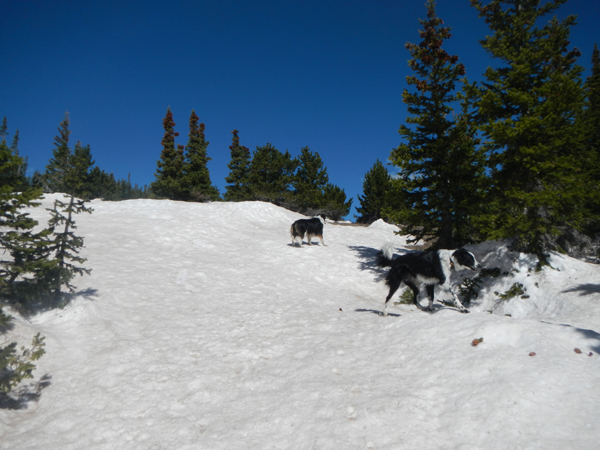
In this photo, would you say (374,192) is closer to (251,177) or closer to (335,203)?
(335,203)

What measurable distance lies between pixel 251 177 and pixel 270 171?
3.01 meters

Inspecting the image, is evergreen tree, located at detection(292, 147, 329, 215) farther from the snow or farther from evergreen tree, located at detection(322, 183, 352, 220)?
the snow

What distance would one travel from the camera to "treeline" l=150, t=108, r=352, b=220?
37719mm

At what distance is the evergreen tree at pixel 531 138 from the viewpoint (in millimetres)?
10359

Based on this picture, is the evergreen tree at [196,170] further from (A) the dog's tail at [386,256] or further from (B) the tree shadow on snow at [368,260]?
(A) the dog's tail at [386,256]

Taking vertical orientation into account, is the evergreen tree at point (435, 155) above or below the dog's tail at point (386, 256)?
above

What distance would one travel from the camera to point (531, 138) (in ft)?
35.8

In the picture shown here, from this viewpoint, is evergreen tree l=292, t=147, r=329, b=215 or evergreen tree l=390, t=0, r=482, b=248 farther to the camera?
evergreen tree l=292, t=147, r=329, b=215

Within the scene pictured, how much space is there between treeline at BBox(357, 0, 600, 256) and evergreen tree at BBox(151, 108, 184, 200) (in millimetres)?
37246

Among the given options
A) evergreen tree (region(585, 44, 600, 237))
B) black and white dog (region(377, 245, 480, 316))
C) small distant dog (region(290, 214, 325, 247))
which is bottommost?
black and white dog (region(377, 245, 480, 316))

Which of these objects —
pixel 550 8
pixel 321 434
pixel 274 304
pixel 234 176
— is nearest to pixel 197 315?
pixel 274 304

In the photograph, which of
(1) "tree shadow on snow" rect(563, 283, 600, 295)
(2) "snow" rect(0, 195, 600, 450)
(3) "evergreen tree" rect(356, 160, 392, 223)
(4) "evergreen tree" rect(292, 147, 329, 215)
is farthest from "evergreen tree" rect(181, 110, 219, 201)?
(1) "tree shadow on snow" rect(563, 283, 600, 295)

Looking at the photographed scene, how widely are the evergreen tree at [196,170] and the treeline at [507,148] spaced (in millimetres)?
36324


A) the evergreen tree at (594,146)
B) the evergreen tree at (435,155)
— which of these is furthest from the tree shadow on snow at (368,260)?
the evergreen tree at (594,146)
